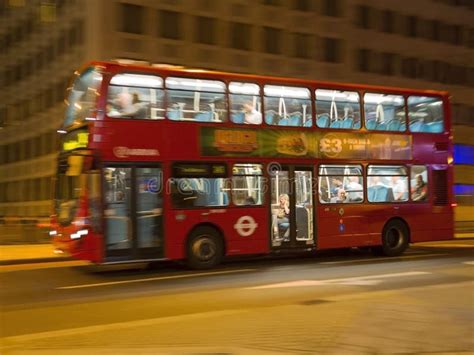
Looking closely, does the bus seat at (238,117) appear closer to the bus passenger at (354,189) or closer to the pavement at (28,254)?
the bus passenger at (354,189)

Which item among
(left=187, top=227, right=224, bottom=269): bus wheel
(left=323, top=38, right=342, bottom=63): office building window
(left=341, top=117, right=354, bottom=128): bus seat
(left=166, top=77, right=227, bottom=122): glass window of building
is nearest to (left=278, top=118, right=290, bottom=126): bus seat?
(left=166, top=77, right=227, bottom=122): glass window of building

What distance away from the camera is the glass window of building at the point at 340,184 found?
14961 mm

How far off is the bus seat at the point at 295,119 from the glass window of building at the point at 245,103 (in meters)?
0.91

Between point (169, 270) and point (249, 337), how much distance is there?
7.39 metres

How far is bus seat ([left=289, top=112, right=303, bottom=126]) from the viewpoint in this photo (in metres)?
14.6

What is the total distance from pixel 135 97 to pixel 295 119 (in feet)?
13.7

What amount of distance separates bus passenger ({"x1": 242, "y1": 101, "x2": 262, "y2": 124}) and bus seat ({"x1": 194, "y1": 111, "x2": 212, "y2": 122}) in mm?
908

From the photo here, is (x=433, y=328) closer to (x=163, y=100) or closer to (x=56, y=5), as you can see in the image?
(x=163, y=100)

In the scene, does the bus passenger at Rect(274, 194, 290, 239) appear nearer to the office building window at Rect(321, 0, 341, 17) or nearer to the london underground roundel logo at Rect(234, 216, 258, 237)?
the london underground roundel logo at Rect(234, 216, 258, 237)

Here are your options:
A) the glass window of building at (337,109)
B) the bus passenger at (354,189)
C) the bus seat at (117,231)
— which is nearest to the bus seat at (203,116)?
the bus seat at (117,231)

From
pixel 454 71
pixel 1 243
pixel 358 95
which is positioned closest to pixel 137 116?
pixel 358 95

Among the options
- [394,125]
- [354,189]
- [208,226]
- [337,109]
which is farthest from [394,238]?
[208,226]

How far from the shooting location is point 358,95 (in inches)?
617

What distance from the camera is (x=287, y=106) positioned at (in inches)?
575
